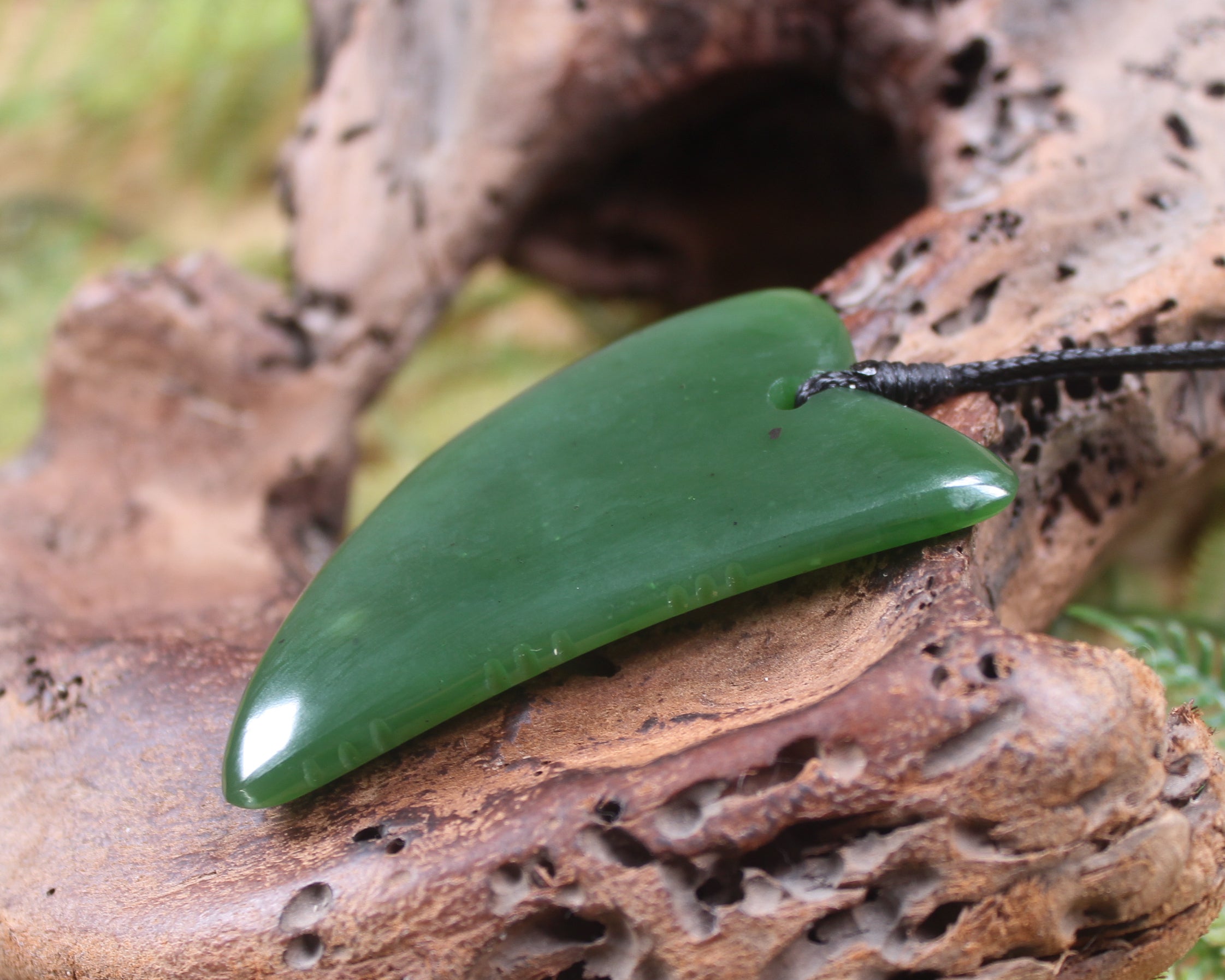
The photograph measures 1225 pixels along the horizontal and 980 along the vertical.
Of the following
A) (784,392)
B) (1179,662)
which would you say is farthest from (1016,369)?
(1179,662)

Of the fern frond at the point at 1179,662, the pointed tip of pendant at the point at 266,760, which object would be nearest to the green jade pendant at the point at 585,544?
the pointed tip of pendant at the point at 266,760

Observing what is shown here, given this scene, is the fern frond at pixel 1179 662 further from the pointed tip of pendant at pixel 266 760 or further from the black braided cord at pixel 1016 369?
the pointed tip of pendant at pixel 266 760

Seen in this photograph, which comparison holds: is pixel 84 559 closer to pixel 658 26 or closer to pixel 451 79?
pixel 451 79

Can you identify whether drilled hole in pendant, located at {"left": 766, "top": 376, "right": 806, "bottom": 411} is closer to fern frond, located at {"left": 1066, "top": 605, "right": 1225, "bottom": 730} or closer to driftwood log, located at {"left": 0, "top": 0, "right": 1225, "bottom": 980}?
driftwood log, located at {"left": 0, "top": 0, "right": 1225, "bottom": 980}

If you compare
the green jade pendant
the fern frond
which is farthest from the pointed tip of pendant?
the fern frond

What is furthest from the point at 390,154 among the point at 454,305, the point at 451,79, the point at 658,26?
the point at 454,305

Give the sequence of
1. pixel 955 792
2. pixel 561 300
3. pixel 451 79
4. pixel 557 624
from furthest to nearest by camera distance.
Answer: pixel 561 300 → pixel 451 79 → pixel 557 624 → pixel 955 792

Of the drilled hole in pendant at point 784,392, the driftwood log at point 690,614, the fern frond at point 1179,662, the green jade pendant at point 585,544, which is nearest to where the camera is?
the driftwood log at point 690,614
